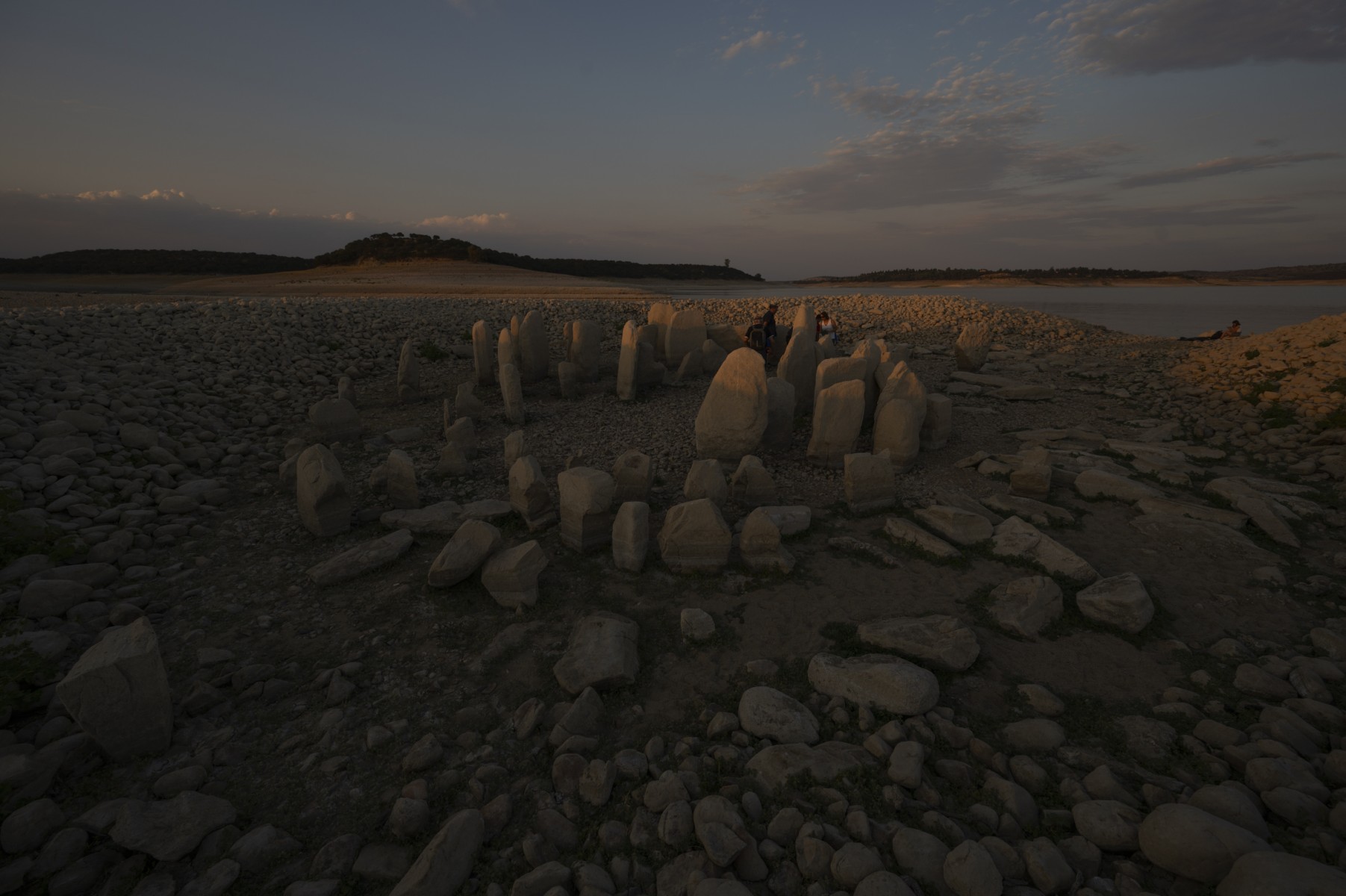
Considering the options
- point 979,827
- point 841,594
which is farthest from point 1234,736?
point 841,594

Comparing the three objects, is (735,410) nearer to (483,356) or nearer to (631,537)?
(631,537)

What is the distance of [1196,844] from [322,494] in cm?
697

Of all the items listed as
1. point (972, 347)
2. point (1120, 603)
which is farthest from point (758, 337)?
point (1120, 603)

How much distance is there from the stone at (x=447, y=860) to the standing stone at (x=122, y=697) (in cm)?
197

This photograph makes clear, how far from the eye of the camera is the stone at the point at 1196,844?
8.33 feet

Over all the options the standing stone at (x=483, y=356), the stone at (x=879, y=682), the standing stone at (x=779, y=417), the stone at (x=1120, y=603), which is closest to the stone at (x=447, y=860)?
the stone at (x=879, y=682)

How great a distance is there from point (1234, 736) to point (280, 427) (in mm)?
11677

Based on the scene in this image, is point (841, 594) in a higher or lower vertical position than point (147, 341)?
lower

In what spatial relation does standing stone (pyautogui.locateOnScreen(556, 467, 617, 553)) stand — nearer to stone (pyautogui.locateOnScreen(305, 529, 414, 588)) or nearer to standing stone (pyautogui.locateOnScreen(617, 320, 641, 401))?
stone (pyautogui.locateOnScreen(305, 529, 414, 588))

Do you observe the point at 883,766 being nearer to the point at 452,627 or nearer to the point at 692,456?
the point at 452,627

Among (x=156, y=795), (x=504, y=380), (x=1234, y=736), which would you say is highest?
(x=504, y=380)

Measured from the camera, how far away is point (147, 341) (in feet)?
37.0

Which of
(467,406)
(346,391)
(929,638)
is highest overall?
(346,391)

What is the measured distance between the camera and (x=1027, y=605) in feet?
14.9
